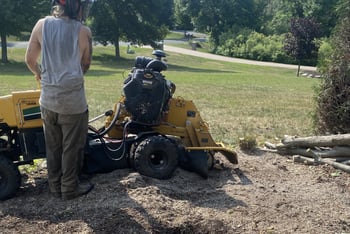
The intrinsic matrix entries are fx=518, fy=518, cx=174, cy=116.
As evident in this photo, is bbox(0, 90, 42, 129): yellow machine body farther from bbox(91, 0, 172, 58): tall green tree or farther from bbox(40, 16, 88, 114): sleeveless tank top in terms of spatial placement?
bbox(91, 0, 172, 58): tall green tree

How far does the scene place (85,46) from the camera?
4785mm

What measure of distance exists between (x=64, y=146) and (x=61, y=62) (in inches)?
32.6

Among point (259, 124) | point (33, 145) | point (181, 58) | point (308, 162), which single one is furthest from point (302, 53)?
point (33, 145)

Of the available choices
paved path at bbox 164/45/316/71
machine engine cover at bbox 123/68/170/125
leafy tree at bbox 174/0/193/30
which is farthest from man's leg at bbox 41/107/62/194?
leafy tree at bbox 174/0/193/30

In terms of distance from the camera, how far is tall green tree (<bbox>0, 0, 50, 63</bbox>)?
35062mm

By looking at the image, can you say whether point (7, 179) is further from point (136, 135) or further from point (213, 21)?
point (213, 21)

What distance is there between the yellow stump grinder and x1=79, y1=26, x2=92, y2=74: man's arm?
2.34 ft

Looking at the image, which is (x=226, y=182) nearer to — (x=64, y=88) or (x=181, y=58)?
(x=64, y=88)

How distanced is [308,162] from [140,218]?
319cm

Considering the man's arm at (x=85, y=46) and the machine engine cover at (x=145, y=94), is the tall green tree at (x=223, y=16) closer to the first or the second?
the machine engine cover at (x=145, y=94)

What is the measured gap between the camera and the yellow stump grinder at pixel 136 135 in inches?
207

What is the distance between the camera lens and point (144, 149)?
18.4 ft

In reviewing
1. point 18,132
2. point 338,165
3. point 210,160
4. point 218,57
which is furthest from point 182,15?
point 18,132

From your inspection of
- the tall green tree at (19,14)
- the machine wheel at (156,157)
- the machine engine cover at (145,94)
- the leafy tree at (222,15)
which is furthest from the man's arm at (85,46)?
the leafy tree at (222,15)
